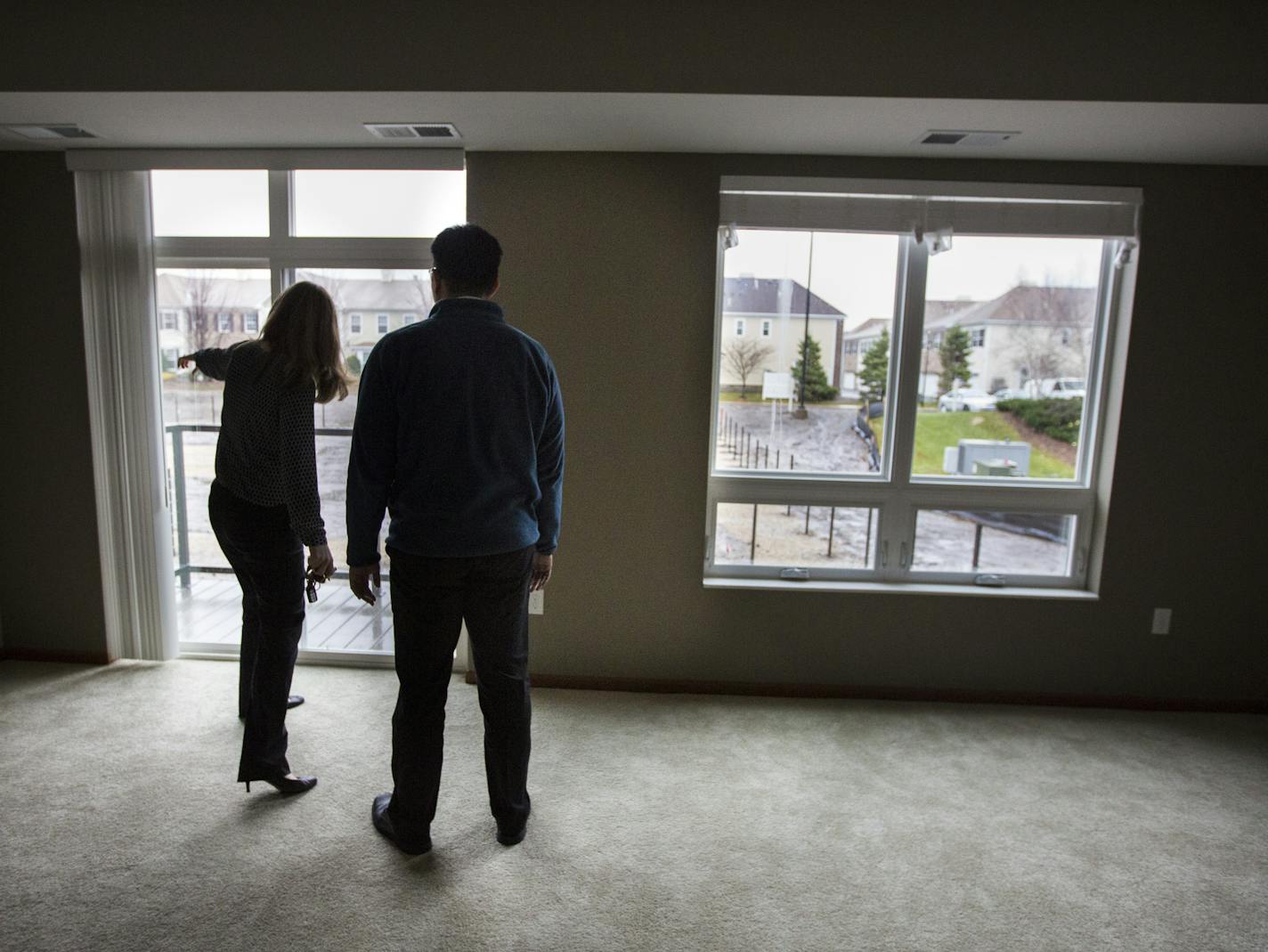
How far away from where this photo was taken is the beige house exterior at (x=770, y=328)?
2949 mm

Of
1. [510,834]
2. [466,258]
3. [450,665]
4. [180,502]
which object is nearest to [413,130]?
[466,258]

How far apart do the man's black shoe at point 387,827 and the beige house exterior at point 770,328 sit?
6.33 feet

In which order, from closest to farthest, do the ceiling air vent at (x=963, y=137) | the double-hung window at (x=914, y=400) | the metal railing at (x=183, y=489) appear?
1. the ceiling air vent at (x=963, y=137)
2. the double-hung window at (x=914, y=400)
3. the metal railing at (x=183, y=489)

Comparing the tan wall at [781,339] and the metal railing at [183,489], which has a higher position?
the tan wall at [781,339]

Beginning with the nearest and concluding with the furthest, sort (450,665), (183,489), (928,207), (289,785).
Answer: (450,665) < (289,785) < (928,207) < (183,489)

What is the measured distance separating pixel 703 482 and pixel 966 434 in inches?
44.3

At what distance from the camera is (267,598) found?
2.06 metres

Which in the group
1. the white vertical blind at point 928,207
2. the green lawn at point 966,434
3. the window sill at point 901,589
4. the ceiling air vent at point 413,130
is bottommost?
the window sill at point 901,589

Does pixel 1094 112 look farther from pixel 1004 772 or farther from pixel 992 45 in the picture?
pixel 1004 772

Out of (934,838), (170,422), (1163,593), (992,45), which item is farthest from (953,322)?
(170,422)

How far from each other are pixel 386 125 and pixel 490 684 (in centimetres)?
189

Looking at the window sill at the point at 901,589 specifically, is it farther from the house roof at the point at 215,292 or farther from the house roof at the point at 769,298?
the house roof at the point at 215,292

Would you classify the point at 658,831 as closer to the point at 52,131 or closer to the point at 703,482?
the point at 703,482

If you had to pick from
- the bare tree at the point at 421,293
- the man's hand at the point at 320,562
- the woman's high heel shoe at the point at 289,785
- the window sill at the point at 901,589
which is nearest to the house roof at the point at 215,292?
the bare tree at the point at 421,293
